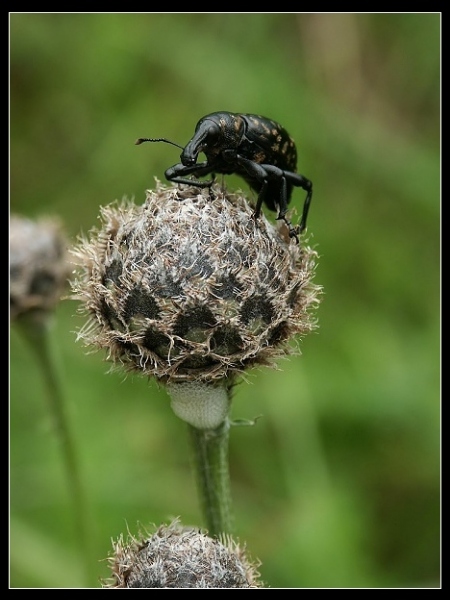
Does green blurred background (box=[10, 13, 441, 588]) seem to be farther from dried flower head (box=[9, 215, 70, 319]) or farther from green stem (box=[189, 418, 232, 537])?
green stem (box=[189, 418, 232, 537])

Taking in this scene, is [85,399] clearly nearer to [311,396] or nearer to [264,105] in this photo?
[311,396]

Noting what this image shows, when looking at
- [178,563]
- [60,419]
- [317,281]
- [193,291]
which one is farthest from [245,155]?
[317,281]

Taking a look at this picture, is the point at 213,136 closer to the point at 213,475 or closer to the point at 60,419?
the point at 213,475

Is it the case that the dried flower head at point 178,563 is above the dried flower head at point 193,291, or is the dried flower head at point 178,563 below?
below

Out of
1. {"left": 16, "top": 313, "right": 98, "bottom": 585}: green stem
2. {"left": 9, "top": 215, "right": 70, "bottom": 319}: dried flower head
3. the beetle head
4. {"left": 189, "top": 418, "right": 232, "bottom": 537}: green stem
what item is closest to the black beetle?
the beetle head

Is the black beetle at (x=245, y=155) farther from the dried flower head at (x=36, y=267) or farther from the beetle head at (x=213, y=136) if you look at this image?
the dried flower head at (x=36, y=267)

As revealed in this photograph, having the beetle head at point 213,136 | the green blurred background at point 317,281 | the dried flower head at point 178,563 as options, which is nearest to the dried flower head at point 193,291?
the beetle head at point 213,136
